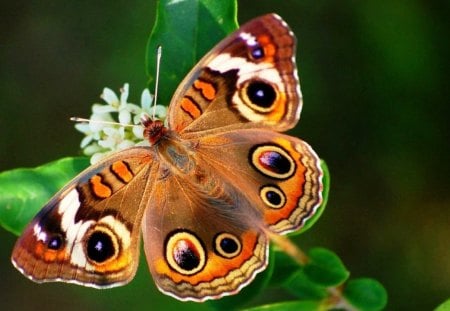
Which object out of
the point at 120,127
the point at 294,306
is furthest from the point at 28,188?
the point at 294,306

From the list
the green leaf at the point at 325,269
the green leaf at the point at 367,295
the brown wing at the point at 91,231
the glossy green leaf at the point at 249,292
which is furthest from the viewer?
the green leaf at the point at 367,295

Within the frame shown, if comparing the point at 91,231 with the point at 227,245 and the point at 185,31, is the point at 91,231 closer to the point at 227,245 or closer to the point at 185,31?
the point at 227,245

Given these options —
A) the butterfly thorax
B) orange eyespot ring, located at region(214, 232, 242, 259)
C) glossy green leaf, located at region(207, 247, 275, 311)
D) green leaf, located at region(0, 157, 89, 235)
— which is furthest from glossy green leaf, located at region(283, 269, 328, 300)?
green leaf, located at region(0, 157, 89, 235)

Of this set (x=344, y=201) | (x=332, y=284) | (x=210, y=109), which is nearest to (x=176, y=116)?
(x=210, y=109)

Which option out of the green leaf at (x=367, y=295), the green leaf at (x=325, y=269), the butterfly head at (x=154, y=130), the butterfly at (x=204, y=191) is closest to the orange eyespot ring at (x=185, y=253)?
the butterfly at (x=204, y=191)

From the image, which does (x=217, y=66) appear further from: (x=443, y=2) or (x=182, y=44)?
(x=443, y=2)

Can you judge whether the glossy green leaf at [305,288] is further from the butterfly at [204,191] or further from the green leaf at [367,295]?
the butterfly at [204,191]

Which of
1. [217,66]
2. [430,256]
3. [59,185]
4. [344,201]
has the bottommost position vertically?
[430,256]
